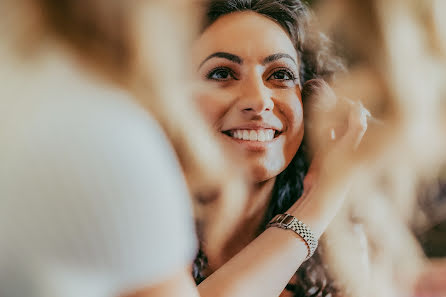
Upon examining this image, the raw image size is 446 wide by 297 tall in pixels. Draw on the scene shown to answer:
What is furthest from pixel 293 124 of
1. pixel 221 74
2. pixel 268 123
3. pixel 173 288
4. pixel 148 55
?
pixel 173 288

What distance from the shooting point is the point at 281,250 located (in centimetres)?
69

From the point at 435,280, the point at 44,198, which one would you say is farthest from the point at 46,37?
the point at 435,280

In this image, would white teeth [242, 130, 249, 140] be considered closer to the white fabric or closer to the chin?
the chin

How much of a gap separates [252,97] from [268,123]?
5cm

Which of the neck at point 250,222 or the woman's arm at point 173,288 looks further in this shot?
the neck at point 250,222

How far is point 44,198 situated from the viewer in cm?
42

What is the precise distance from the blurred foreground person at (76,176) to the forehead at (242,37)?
25cm

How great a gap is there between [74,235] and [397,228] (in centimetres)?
67

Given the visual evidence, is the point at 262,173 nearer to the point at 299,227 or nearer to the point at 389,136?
the point at 299,227

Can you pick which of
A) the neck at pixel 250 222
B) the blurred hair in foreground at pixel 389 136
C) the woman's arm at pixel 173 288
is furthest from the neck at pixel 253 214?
the woman's arm at pixel 173 288

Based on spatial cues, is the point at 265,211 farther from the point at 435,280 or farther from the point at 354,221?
the point at 435,280

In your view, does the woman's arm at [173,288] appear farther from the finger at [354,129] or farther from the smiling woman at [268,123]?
the finger at [354,129]

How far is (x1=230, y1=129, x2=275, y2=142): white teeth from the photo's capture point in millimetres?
734

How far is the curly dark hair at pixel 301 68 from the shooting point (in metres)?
0.75
